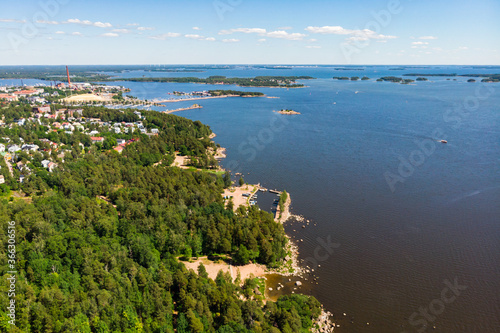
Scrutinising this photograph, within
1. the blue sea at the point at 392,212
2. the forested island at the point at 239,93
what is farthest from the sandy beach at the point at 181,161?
the forested island at the point at 239,93

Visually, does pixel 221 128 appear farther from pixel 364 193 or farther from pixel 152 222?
pixel 152 222

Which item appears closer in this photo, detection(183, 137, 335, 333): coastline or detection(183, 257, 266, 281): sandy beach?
detection(183, 137, 335, 333): coastline

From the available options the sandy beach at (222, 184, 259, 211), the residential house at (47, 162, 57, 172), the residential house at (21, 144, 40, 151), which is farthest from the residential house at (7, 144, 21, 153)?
the sandy beach at (222, 184, 259, 211)

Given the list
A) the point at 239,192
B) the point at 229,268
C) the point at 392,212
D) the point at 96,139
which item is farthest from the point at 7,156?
the point at 392,212

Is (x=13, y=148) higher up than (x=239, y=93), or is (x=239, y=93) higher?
(x=239, y=93)

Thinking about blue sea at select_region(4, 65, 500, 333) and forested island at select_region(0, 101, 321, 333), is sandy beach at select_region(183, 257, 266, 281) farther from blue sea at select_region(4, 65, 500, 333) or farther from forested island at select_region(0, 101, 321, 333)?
blue sea at select_region(4, 65, 500, 333)

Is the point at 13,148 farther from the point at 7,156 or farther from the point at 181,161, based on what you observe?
the point at 181,161

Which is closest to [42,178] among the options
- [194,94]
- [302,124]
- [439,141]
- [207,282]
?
[207,282]
